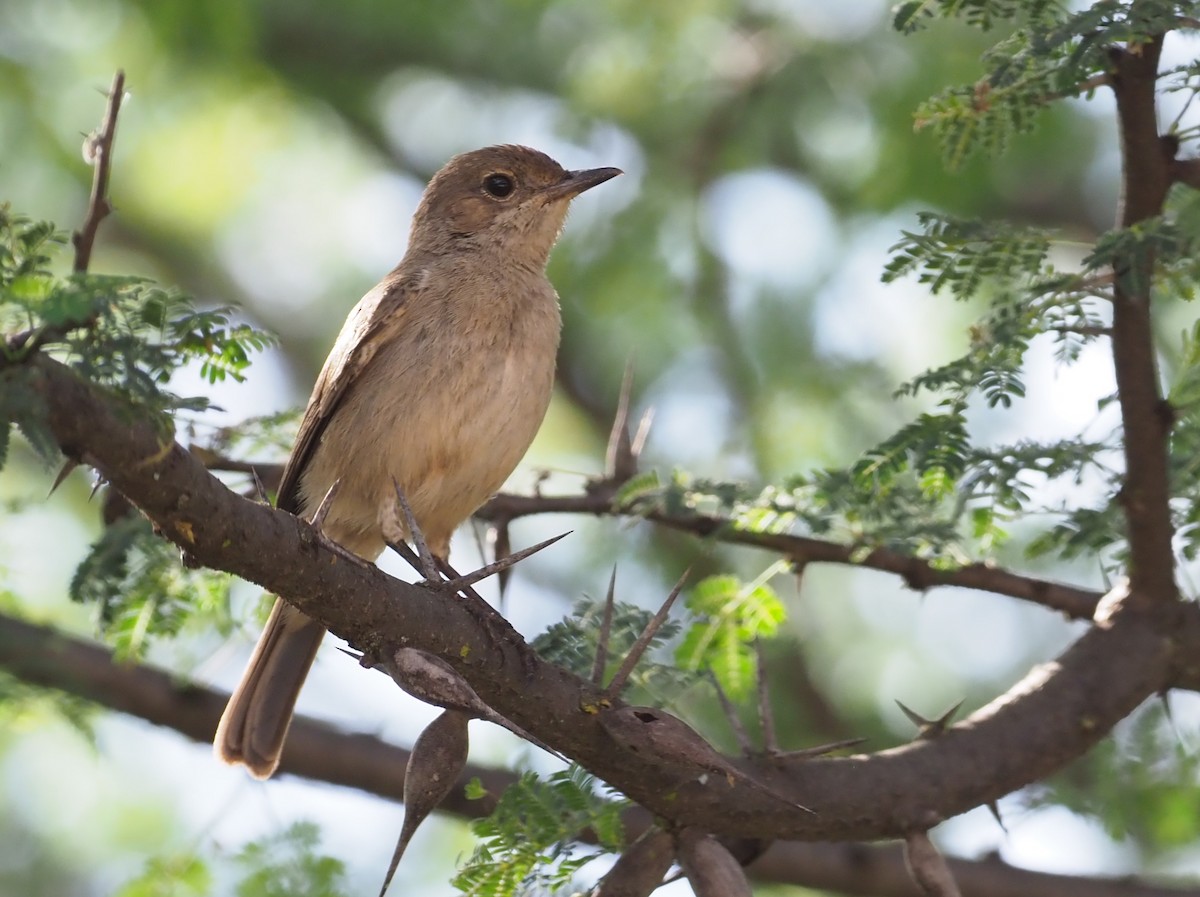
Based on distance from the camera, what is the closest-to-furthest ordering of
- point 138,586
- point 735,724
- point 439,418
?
point 735,724 → point 138,586 → point 439,418

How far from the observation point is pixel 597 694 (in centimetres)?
294

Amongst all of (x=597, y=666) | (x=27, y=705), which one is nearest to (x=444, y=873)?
(x=27, y=705)

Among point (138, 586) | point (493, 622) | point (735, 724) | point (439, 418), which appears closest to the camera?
point (735, 724)

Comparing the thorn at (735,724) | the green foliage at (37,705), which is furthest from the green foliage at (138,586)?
the thorn at (735,724)

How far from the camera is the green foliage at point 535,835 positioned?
124 inches

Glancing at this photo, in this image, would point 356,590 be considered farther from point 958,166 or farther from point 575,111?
point 575,111

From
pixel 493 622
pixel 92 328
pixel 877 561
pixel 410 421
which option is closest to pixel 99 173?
pixel 92 328

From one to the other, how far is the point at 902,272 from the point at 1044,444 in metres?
0.60

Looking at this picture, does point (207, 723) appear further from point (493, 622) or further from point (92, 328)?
point (92, 328)

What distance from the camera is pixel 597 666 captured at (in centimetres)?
296

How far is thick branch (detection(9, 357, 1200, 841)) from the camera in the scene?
2154mm

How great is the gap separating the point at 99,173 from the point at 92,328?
559 mm

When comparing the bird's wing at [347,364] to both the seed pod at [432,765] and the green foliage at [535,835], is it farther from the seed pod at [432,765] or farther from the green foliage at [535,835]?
the seed pod at [432,765]

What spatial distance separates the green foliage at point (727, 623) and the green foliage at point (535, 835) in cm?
100
